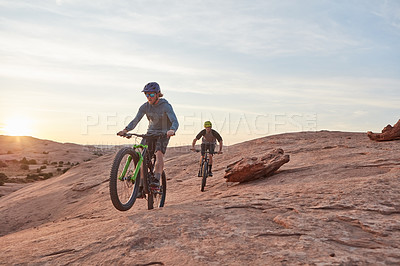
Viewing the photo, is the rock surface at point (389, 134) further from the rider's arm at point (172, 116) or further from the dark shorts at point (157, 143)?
the dark shorts at point (157, 143)

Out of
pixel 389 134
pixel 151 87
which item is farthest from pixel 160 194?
pixel 389 134

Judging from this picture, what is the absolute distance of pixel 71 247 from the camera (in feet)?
14.8

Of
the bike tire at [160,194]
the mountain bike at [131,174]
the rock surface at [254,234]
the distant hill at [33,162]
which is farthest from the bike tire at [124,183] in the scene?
the distant hill at [33,162]

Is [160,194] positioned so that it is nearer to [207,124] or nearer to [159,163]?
[159,163]

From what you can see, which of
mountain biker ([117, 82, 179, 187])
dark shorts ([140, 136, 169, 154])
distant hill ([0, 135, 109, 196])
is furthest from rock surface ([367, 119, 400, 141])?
distant hill ([0, 135, 109, 196])

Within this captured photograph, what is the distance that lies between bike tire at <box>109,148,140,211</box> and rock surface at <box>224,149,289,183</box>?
16.3ft

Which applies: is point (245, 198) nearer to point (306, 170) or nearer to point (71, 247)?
point (71, 247)

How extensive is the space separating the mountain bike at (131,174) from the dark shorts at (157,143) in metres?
0.02

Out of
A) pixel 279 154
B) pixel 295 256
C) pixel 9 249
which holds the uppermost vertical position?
pixel 279 154

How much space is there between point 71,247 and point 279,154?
842 cm

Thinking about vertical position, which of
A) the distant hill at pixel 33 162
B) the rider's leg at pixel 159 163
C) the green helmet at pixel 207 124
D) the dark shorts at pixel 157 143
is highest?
the green helmet at pixel 207 124

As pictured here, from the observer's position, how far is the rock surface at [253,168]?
10.8 meters

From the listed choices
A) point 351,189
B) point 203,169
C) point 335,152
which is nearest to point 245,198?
point 351,189

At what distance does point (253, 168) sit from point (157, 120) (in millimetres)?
4564
